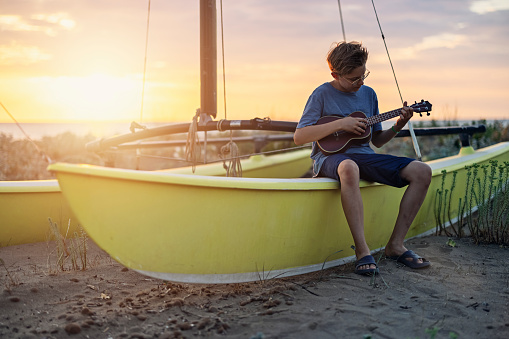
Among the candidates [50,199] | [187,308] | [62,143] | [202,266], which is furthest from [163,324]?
[62,143]

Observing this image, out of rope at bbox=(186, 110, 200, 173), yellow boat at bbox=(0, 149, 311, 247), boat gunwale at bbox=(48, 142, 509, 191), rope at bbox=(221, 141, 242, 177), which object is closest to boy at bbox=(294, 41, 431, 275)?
boat gunwale at bbox=(48, 142, 509, 191)

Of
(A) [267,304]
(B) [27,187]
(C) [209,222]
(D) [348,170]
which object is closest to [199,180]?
(C) [209,222]

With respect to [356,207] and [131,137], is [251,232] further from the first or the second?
[131,137]

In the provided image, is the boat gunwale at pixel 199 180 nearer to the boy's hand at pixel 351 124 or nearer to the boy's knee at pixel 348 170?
the boy's knee at pixel 348 170

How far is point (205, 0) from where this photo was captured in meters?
4.04

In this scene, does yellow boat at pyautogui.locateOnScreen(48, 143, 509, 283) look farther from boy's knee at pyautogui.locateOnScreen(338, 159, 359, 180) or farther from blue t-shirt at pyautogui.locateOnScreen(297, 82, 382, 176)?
blue t-shirt at pyautogui.locateOnScreen(297, 82, 382, 176)

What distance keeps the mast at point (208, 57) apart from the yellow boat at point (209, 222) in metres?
1.37

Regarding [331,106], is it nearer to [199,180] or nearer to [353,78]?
[353,78]

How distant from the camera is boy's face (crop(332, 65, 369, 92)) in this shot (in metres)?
3.32

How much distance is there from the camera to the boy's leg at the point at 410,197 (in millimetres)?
3309

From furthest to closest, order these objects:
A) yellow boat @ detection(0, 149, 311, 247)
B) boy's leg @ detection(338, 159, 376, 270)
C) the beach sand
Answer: yellow boat @ detection(0, 149, 311, 247) → boy's leg @ detection(338, 159, 376, 270) → the beach sand

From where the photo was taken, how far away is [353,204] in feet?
10.2

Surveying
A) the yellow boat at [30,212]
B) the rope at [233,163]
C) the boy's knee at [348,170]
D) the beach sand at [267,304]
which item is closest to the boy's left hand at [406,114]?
the boy's knee at [348,170]

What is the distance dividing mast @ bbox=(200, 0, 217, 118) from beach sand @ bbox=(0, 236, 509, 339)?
1501mm
